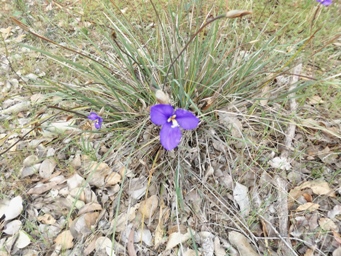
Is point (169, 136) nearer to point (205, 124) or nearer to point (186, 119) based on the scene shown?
point (186, 119)

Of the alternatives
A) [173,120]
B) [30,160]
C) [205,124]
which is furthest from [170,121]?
[30,160]

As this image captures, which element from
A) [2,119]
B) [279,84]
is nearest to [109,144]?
[2,119]

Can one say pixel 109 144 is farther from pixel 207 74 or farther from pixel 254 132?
pixel 254 132

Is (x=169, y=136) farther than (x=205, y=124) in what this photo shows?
No

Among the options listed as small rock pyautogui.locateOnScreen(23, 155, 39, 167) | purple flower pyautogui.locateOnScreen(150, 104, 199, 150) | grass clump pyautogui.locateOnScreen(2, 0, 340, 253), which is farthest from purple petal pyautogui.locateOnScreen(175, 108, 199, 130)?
small rock pyautogui.locateOnScreen(23, 155, 39, 167)

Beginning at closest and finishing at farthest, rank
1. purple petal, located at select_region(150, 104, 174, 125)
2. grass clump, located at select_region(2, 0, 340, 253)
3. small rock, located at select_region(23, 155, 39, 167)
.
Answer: purple petal, located at select_region(150, 104, 174, 125)
grass clump, located at select_region(2, 0, 340, 253)
small rock, located at select_region(23, 155, 39, 167)

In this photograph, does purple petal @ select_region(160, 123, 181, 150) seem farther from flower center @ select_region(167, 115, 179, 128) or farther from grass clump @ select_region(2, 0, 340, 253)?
grass clump @ select_region(2, 0, 340, 253)

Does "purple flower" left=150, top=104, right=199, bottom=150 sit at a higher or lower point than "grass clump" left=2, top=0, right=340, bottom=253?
higher

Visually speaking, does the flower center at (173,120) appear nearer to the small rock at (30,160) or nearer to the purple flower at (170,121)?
the purple flower at (170,121)
